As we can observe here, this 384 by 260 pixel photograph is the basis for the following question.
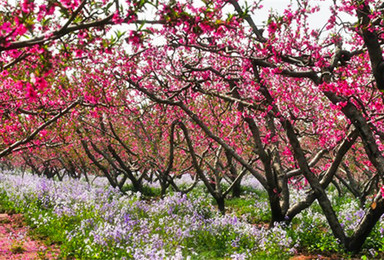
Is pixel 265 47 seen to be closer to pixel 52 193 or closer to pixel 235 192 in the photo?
pixel 52 193

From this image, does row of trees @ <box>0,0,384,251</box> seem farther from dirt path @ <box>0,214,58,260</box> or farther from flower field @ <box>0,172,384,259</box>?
dirt path @ <box>0,214,58,260</box>


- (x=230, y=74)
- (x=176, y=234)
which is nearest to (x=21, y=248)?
(x=176, y=234)

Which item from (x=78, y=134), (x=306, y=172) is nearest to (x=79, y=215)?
(x=78, y=134)

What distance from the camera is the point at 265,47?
6.86 meters

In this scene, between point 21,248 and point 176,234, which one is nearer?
point 176,234

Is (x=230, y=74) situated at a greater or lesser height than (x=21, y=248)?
greater

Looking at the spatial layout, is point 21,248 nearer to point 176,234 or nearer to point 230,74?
point 176,234

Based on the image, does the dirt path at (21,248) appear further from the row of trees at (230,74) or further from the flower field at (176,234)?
the row of trees at (230,74)

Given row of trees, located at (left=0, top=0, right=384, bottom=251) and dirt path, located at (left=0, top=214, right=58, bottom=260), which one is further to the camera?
dirt path, located at (left=0, top=214, right=58, bottom=260)

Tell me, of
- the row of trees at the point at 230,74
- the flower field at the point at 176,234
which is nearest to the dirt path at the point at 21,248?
the flower field at the point at 176,234

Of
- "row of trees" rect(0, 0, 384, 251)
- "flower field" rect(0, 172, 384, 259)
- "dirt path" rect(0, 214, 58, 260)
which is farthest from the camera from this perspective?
"dirt path" rect(0, 214, 58, 260)

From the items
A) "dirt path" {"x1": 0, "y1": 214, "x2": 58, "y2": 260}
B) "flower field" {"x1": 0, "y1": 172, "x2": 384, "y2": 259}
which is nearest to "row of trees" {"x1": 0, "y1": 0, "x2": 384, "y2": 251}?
"flower field" {"x1": 0, "y1": 172, "x2": 384, "y2": 259}

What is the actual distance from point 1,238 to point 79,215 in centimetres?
236

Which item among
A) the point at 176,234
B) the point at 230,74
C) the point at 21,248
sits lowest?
the point at 176,234
